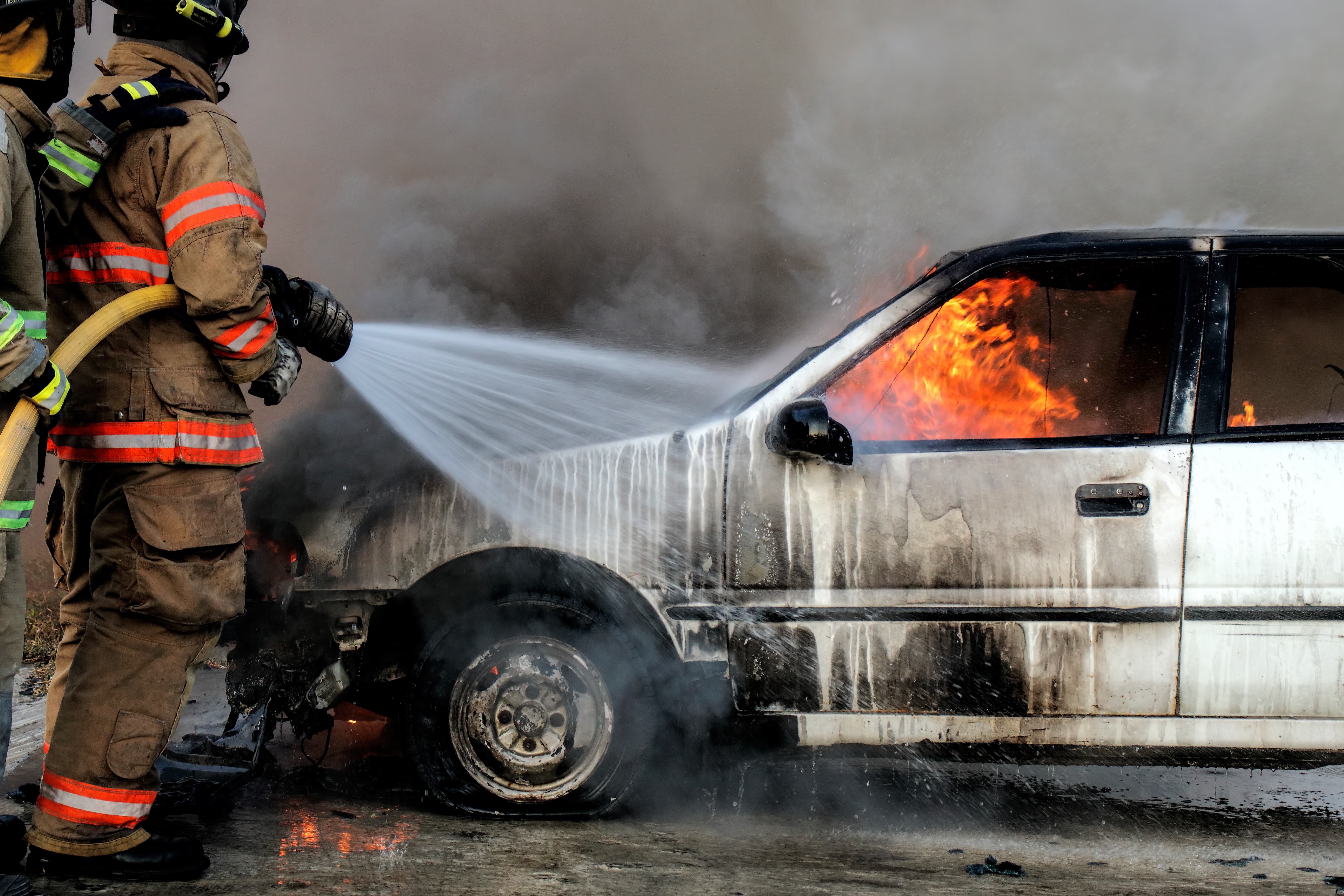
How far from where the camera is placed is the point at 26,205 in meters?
2.08

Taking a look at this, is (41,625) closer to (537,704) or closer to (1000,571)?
(537,704)

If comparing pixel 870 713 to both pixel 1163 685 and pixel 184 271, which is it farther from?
pixel 184 271

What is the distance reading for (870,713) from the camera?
2.71m

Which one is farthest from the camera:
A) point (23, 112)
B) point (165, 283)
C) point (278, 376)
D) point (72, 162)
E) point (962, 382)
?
point (962, 382)

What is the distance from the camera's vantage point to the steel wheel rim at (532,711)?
2830mm

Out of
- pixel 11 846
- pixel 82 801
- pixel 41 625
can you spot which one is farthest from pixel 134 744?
pixel 41 625

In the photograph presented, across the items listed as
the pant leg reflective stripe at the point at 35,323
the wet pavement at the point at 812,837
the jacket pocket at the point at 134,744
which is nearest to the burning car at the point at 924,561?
the wet pavement at the point at 812,837

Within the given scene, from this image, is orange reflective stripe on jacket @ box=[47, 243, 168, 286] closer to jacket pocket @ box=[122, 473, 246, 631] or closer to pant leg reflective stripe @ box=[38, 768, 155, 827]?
jacket pocket @ box=[122, 473, 246, 631]

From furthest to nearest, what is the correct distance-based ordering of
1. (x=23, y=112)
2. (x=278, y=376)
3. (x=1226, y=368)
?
(x=1226, y=368), (x=278, y=376), (x=23, y=112)

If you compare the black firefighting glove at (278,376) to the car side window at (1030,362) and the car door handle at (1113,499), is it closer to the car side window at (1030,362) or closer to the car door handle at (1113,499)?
the car side window at (1030,362)

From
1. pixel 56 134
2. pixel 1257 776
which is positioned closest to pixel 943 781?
pixel 1257 776

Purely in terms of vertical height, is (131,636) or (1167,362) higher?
(1167,362)

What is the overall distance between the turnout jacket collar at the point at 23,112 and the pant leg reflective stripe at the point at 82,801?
Answer: 157cm

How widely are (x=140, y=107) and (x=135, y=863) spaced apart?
76.5 inches
